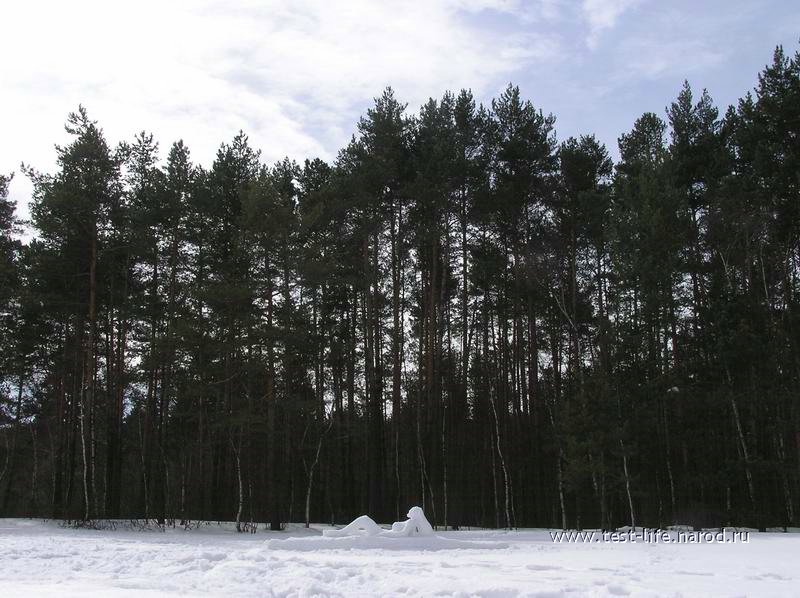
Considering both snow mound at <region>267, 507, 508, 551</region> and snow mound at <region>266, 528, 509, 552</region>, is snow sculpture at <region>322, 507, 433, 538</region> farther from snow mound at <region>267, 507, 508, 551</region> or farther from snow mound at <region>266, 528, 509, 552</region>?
snow mound at <region>266, 528, 509, 552</region>

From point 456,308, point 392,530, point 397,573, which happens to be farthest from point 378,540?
point 456,308

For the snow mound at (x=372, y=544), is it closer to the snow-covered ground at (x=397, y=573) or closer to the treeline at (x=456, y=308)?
the snow-covered ground at (x=397, y=573)

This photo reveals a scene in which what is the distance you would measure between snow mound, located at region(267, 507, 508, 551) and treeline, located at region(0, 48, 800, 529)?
7.38 m

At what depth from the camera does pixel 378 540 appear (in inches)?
564

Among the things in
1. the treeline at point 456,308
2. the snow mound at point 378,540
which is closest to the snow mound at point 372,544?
the snow mound at point 378,540

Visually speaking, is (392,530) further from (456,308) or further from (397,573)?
(456,308)

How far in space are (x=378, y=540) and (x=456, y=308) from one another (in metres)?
15.4

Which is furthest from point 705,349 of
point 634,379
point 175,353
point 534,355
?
point 175,353

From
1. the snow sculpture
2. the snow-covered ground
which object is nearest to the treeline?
the snow sculpture

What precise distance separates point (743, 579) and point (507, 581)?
2903mm

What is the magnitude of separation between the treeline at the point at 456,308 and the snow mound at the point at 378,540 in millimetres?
7376

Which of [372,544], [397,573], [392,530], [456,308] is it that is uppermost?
[456,308]

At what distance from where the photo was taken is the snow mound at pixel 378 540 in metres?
13.6

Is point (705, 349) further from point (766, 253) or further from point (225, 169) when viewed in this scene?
point (225, 169)
